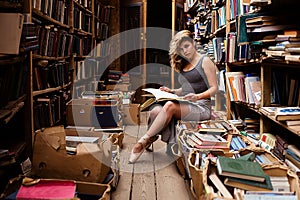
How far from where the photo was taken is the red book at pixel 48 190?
1430 mm

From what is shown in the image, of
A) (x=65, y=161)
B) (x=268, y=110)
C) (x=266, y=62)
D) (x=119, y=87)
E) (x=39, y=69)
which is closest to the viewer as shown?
(x=65, y=161)

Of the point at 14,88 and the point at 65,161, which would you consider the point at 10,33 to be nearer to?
the point at 14,88

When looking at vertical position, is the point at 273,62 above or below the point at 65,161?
above

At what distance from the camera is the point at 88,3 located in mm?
5020

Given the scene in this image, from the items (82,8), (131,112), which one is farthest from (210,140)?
(82,8)

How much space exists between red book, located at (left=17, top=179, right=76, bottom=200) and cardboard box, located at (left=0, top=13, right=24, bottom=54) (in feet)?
2.48

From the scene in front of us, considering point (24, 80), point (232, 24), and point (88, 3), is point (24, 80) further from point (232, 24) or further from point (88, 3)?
point (88, 3)

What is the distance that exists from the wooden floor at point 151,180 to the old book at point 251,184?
0.64 metres

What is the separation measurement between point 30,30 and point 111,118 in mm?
1414

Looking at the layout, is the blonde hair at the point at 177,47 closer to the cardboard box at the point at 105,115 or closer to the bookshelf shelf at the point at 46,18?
the cardboard box at the point at 105,115

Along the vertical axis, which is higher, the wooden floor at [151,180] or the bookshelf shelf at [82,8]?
the bookshelf shelf at [82,8]

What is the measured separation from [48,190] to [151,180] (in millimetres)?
976

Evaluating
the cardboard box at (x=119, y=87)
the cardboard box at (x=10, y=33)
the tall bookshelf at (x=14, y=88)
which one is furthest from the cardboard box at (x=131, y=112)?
the cardboard box at (x=10, y=33)

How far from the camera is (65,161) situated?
1.74m
